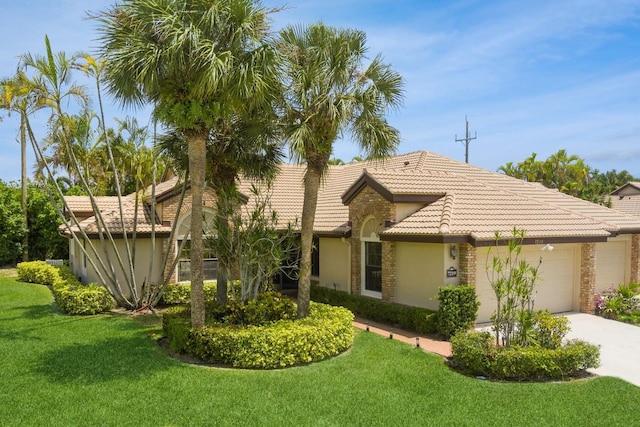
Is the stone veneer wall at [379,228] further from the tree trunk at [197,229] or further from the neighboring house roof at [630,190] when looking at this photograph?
the neighboring house roof at [630,190]

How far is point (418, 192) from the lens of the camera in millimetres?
15812

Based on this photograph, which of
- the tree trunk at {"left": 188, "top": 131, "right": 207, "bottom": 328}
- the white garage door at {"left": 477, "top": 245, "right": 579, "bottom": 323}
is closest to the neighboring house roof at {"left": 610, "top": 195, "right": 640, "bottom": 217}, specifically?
the white garage door at {"left": 477, "top": 245, "right": 579, "bottom": 323}

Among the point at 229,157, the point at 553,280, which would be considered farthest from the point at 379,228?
the point at 553,280

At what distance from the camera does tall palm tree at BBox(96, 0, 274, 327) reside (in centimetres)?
1027

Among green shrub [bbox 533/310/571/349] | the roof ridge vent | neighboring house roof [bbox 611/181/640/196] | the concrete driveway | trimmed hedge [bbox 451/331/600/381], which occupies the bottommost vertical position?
the concrete driveway

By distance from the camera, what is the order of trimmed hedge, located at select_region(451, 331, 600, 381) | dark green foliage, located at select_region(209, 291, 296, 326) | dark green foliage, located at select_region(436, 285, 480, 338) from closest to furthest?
trimmed hedge, located at select_region(451, 331, 600, 381)
dark green foliage, located at select_region(209, 291, 296, 326)
dark green foliage, located at select_region(436, 285, 480, 338)

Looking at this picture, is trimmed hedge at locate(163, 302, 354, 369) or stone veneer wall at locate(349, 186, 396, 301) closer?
trimmed hedge at locate(163, 302, 354, 369)

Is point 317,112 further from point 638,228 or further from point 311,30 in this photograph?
point 638,228

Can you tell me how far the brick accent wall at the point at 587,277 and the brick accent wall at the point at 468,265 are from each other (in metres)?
4.82

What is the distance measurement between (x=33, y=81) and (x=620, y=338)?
18.4 meters

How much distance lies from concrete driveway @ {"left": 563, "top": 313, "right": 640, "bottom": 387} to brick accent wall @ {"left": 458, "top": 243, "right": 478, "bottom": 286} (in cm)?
293

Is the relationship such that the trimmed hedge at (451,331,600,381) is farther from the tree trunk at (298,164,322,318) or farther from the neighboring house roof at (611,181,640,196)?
the neighboring house roof at (611,181,640,196)

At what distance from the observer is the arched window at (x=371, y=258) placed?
16.6 meters

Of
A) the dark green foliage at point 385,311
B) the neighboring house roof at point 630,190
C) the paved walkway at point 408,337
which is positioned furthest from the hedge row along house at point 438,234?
the neighboring house roof at point 630,190
